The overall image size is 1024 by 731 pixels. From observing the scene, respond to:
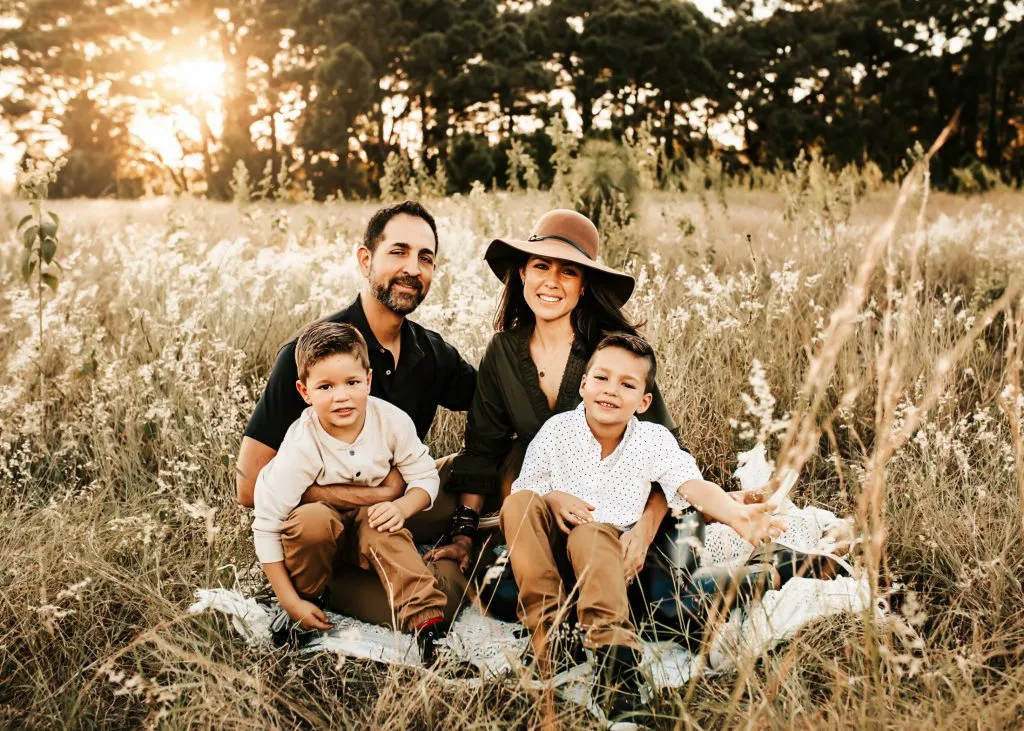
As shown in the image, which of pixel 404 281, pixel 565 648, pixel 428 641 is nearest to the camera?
pixel 565 648

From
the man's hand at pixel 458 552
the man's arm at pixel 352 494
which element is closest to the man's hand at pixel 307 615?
the man's arm at pixel 352 494

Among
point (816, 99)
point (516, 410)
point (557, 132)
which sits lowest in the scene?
point (516, 410)

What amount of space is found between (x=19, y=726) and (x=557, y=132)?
4.46 m

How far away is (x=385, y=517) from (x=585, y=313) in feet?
3.86

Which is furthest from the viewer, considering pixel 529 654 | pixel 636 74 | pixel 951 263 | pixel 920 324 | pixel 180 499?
pixel 636 74

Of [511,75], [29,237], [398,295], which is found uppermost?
[511,75]

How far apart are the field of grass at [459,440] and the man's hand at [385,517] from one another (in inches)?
16.5

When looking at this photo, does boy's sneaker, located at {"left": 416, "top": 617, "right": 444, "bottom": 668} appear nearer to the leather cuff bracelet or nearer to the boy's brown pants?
the boy's brown pants

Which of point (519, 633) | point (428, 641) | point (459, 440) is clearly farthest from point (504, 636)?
point (459, 440)

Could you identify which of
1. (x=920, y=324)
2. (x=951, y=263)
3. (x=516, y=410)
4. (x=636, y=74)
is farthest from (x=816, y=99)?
(x=516, y=410)

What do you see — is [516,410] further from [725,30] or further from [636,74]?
[725,30]

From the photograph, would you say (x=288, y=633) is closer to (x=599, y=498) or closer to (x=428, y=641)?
(x=428, y=641)

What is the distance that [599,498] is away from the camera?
2.50 metres

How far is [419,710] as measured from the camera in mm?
1895
